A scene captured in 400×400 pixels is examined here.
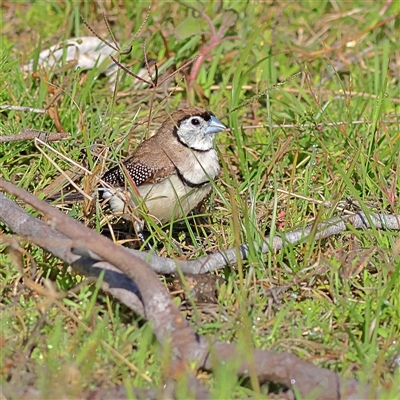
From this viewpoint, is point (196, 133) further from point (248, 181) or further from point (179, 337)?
point (179, 337)

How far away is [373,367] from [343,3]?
4386 millimetres

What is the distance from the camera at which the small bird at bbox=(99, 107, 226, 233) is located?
4402 mm

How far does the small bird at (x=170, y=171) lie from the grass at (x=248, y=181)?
15 centimetres

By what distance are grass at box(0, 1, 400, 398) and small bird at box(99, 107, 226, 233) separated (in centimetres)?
15

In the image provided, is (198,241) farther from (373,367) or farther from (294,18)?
(294,18)

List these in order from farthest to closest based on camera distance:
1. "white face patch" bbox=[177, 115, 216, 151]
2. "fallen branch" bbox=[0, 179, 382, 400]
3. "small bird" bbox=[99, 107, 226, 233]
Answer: "white face patch" bbox=[177, 115, 216, 151], "small bird" bbox=[99, 107, 226, 233], "fallen branch" bbox=[0, 179, 382, 400]

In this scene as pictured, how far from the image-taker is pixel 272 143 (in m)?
4.91

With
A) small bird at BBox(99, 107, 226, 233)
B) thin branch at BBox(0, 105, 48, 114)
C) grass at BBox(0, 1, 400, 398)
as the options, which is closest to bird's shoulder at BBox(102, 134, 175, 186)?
small bird at BBox(99, 107, 226, 233)

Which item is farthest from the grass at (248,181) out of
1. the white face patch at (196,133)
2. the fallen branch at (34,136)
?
the white face patch at (196,133)

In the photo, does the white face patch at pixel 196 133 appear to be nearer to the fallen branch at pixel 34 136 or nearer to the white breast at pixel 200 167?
the white breast at pixel 200 167

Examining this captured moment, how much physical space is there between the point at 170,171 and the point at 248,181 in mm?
554

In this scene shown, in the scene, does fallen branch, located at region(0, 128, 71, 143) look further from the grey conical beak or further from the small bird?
the grey conical beak

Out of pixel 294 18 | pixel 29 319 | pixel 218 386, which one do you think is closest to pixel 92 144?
pixel 29 319

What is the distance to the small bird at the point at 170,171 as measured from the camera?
4.40m
